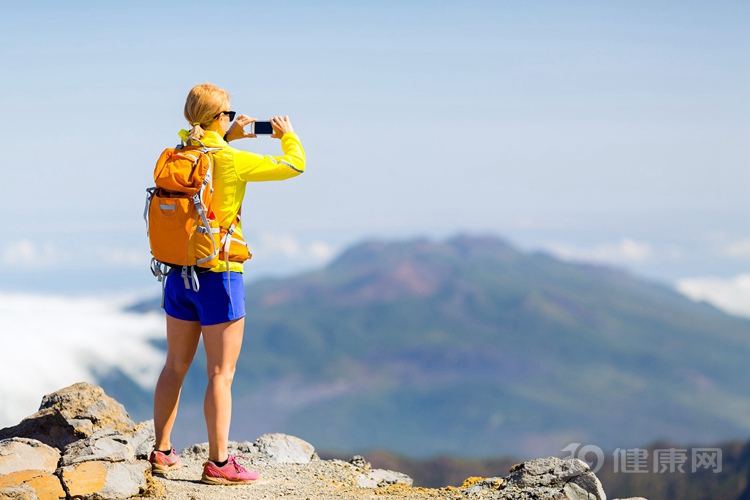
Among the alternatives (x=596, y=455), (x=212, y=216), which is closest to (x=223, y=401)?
(x=212, y=216)

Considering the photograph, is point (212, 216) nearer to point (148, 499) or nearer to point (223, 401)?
point (223, 401)

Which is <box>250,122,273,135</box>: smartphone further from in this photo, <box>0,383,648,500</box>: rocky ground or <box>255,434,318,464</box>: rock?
<box>255,434,318,464</box>: rock

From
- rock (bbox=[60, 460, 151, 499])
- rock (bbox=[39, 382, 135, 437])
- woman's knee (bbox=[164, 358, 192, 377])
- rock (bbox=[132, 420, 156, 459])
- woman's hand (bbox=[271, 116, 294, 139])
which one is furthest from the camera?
rock (bbox=[39, 382, 135, 437])

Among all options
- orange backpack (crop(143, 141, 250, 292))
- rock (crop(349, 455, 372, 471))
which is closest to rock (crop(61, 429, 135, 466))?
orange backpack (crop(143, 141, 250, 292))

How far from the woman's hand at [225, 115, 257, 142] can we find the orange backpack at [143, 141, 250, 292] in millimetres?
621

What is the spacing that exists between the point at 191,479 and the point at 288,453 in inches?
86.0

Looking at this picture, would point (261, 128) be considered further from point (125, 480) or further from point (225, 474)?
point (125, 480)

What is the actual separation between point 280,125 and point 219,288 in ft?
5.37

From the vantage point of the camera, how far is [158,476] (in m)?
9.38

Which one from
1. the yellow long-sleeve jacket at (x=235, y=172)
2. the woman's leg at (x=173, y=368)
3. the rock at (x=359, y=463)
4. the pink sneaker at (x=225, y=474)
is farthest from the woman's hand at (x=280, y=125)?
the rock at (x=359, y=463)

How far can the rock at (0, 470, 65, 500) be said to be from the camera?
8.20 m

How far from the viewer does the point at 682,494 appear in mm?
106875

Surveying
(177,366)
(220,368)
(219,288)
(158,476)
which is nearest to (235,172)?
(219,288)

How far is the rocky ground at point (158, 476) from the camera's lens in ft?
28.2
